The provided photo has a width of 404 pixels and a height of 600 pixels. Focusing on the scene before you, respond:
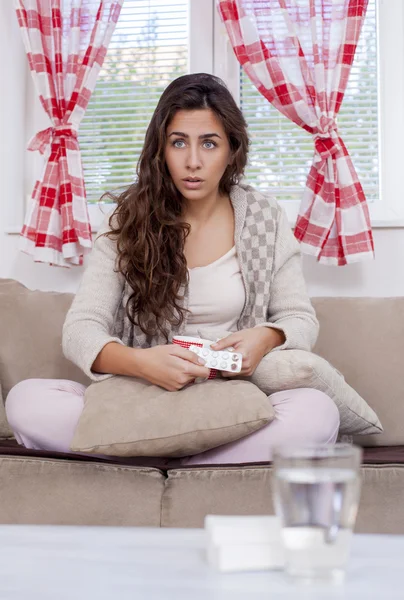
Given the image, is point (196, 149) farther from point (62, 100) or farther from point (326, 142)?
point (62, 100)

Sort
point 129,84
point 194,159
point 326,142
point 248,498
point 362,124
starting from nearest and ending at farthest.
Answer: point 248,498 < point 194,159 < point 326,142 < point 362,124 < point 129,84

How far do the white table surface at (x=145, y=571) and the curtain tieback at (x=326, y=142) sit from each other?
6.35 feet

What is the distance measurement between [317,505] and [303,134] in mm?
2373

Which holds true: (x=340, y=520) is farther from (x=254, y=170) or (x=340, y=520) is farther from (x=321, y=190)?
(x=254, y=170)

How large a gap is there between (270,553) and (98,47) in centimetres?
237

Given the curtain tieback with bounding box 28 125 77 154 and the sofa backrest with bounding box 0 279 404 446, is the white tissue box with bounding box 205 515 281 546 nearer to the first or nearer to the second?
the sofa backrest with bounding box 0 279 404 446

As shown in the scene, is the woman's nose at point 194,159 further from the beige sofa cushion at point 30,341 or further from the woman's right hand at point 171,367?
the beige sofa cushion at point 30,341

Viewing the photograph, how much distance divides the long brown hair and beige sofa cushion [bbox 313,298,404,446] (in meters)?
0.51

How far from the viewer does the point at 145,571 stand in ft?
1.97

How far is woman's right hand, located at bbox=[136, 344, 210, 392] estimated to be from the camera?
1580 millimetres

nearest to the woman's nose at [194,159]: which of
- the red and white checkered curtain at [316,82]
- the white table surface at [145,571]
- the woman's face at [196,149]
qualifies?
the woman's face at [196,149]

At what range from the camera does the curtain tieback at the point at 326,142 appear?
8.18 ft

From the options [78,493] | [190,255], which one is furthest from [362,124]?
[78,493]

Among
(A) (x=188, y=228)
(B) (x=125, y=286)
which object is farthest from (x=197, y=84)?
(B) (x=125, y=286)
